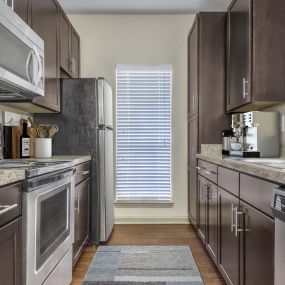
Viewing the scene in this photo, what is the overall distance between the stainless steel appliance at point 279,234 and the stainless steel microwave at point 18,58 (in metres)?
1.31

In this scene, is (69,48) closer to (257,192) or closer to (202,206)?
(202,206)

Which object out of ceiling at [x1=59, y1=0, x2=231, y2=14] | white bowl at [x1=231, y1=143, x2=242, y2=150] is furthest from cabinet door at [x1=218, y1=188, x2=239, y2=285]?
ceiling at [x1=59, y1=0, x2=231, y2=14]

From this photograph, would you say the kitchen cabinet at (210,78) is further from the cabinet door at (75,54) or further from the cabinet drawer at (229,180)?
the cabinet door at (75,54)

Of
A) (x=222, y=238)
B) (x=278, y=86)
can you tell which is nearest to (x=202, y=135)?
(x=278, y=86)

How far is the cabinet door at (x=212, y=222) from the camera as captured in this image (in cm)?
248

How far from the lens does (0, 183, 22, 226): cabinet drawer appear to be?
1.25 metres

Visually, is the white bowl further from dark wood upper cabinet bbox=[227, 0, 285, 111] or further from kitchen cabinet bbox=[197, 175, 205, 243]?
dark wood upper cabinet bbox=[227, 0, 285, 111]

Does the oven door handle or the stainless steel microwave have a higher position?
the stainless steel microwave

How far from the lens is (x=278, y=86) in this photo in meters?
2.46

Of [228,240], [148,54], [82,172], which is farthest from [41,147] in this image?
[148,54]

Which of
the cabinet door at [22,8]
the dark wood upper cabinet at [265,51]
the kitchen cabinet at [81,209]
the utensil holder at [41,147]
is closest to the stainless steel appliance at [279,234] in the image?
the dark wood upper cabinet at [265,51]

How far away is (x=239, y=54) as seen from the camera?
2.83 metres

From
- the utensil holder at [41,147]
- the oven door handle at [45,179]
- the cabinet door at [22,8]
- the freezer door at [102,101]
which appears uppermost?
the cabinet door at [22,8]

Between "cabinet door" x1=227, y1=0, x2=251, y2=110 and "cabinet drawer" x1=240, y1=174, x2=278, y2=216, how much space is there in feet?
3.32
